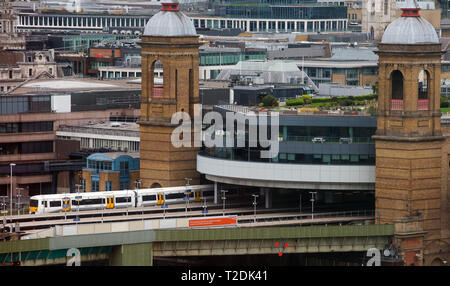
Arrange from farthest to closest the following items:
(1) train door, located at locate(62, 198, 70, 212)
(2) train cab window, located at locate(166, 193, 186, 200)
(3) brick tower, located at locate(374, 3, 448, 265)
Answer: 1. (2) train cab window, located at locate(166, 193, 186, 200)
2. (1) train door, located at locate(62, 198, 70, 212)
3. (3) brick tower, located at locate(374, 3, 448, 265)

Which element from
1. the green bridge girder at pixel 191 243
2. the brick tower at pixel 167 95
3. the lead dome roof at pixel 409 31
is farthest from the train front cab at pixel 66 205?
the lead dome roof at pixel 409 31

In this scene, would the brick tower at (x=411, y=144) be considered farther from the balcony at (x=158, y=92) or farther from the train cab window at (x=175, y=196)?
the balcony at (x=158, y=92)

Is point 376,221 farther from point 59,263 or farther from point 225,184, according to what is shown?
point 59,263

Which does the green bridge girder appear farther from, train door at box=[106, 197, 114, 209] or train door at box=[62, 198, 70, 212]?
train door at box=[106, 197, 114, 209]

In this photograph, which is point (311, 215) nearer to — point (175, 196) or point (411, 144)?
point (411, 144)

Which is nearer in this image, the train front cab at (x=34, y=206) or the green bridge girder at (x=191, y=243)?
the green bridge girder at (x=191, y=243)

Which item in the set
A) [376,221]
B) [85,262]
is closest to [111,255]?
[85,262]

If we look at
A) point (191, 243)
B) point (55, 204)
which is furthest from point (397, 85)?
point (55, 204)

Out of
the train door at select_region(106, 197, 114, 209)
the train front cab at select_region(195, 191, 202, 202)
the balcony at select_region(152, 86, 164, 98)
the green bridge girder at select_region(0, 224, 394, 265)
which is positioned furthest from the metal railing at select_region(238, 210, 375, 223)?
the balcony at select_region(152, 86, 164, 98)
